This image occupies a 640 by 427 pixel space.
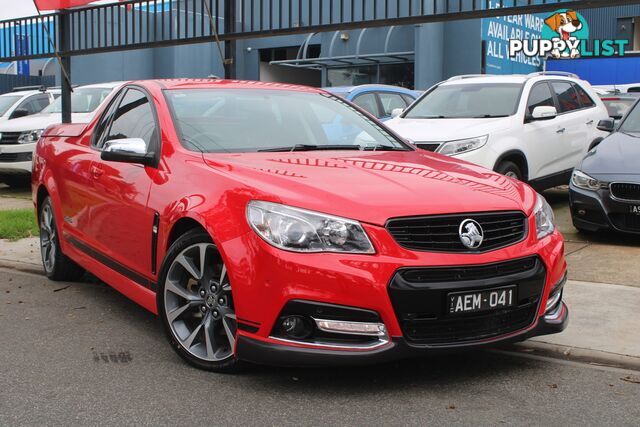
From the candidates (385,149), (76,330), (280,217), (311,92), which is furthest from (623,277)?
(76,330)

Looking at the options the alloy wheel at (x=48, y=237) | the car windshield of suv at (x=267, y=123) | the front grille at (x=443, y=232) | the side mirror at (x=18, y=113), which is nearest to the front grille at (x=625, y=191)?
the car windshield of suv at (x=267, y=123)

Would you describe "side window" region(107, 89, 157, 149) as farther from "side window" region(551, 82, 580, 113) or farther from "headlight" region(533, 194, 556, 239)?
"side window" region(551, 82, 580, 113)

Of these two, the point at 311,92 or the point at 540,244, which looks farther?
the point at 311,92

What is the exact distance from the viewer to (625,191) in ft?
25.4

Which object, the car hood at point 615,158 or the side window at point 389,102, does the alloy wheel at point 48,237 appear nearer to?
the car hood at point 615,158

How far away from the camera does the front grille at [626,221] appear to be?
25.1 ft

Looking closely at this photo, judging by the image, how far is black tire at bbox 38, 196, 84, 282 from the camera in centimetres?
650

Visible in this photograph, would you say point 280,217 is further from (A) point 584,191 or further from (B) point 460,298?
(A) point 584,191

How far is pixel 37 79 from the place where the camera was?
3288 cm

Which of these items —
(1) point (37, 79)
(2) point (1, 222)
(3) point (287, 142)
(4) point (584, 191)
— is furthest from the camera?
(1) point (37, 79)

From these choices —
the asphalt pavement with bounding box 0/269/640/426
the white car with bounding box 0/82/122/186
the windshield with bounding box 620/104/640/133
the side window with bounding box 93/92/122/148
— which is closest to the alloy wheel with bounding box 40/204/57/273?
the side window with bounding box 93/92/122/148

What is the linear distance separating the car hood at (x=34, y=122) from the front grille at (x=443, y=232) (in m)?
10.4

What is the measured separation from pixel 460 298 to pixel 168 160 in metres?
1.89

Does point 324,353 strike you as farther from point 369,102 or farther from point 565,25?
point 565,25
